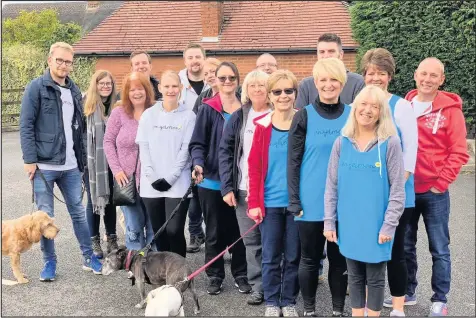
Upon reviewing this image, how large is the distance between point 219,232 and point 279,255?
0.78 meters

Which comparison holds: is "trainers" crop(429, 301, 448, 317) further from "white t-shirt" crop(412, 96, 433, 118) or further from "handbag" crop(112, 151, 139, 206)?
"handbag" crop(112, 151, 139, 206)

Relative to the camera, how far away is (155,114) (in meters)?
4.94

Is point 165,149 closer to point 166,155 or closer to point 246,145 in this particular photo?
point 166,155

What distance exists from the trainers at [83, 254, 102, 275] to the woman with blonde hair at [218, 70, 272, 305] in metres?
1.84

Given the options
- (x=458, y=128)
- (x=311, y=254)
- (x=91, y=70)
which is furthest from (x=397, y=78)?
(x=91, y=70)

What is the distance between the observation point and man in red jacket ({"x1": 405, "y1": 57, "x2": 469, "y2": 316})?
4.27 meters

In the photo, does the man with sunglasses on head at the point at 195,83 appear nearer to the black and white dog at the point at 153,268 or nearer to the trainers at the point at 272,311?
the black and white dog at the point at 153,268

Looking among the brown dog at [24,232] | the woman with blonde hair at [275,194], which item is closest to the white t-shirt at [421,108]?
the woman with blonde hair at [275,194]

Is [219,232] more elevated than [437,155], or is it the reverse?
[437,155]

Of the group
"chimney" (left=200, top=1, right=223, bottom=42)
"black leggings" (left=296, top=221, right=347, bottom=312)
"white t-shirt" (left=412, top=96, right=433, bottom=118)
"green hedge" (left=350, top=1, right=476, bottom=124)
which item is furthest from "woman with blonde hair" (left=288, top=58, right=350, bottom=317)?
"chimney" (left=200, top=1, right=223, bottom=42)

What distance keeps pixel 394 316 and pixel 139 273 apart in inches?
85.8

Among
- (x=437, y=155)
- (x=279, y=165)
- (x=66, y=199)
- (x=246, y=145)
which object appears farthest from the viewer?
(x=66, y=199)

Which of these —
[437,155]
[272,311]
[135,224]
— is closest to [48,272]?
[135,224]

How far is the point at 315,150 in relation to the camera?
12.9 feet
